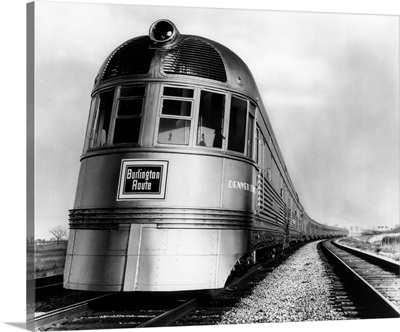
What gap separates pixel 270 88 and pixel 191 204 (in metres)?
2.36

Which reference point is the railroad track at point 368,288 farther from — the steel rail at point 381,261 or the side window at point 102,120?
the side window at point 102,120

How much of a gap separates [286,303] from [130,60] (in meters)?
3.31

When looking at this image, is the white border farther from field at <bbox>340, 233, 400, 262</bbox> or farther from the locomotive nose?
field at <bbox>340, 233, 400, 262</bbox>

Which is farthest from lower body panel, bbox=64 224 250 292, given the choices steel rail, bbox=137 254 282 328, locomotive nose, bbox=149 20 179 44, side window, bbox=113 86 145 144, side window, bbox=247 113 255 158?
locomotive nose, bbox=149 20 179 44

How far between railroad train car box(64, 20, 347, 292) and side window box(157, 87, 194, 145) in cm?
1

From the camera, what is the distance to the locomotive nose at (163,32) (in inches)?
209

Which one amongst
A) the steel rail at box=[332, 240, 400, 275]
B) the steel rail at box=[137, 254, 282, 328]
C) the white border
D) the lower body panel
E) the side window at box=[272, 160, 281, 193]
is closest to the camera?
the steel rail at box=[137, 254, 282, 328]

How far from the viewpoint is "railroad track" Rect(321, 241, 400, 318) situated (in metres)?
5.51

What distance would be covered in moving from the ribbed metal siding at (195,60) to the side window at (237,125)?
0.35 m

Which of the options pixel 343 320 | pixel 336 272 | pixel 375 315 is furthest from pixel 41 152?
pixel 336 272

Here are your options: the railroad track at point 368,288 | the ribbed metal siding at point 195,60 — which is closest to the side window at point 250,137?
the ribbed metal siding at point 195,60

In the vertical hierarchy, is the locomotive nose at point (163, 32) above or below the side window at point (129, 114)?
→ above

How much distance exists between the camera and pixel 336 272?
323 inches

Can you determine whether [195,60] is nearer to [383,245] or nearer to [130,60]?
[130,60]
